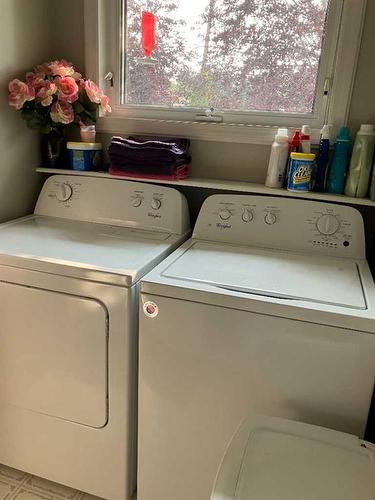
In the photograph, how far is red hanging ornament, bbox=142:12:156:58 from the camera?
189 cm

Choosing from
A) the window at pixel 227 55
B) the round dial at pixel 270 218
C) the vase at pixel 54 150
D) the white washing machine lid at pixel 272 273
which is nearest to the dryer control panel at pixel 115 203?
the vase at pixel 54 150

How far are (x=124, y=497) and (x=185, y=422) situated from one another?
47cm

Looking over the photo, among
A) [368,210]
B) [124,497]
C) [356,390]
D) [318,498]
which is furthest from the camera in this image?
[368,210]

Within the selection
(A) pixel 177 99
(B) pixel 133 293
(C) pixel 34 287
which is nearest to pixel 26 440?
(C) pixel 34 287

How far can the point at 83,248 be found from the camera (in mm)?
1565

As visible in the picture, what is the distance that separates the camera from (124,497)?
1.58 meters

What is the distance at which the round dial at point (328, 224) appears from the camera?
1.61m

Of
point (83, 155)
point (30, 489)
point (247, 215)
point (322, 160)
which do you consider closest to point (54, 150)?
point (83, 155)

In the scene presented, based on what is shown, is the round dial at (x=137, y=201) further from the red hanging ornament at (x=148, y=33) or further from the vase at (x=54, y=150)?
the red hanging ornament at (x=148, y=33)

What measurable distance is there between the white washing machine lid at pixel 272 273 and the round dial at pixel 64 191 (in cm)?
66

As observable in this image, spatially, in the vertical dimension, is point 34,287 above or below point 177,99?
below

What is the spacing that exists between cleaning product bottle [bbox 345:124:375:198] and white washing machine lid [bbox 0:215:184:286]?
2.28ft

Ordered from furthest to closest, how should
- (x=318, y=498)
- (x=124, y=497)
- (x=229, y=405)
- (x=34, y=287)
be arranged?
(x=124, y=497) → (x=34, y=287) → (x=229, y=405) → (x=318, y=498)

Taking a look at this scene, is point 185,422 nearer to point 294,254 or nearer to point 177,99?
point 294,254
